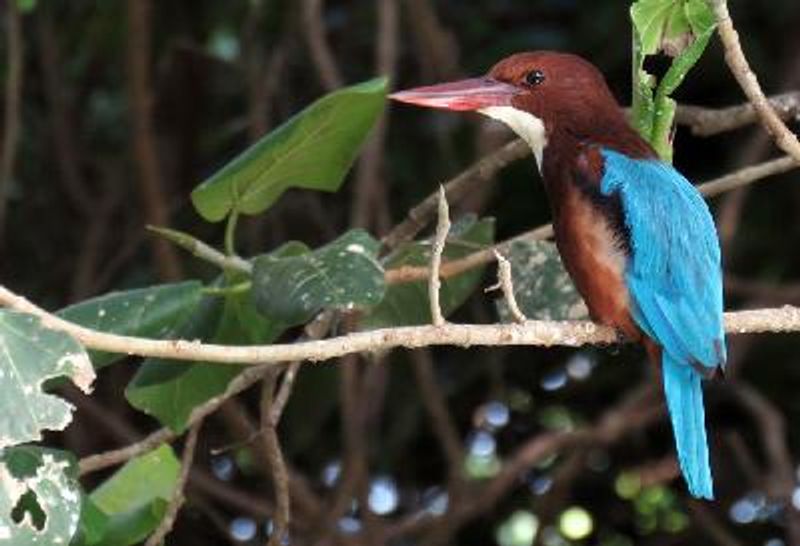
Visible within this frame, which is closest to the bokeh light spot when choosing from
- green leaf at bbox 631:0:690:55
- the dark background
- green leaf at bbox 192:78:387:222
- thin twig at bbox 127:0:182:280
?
the dark background

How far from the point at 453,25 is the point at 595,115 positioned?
5.12 ft

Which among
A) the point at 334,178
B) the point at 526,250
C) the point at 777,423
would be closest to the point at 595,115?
the point at 526,250

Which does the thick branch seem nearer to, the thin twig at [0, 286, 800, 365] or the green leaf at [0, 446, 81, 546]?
the thin twig at [0, 286, 800, 365]

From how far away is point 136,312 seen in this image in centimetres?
240

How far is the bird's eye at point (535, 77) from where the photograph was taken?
2752 mm

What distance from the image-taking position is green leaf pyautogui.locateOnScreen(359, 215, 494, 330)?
8.95 ft

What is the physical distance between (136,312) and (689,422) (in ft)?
2.28

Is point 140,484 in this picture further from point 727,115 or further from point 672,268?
point 727,115

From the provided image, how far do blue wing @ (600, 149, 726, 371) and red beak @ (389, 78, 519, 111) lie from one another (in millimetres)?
206

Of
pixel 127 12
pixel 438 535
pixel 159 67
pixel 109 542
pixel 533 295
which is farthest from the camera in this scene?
pixel 159 67

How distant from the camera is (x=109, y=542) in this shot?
244 centimetres

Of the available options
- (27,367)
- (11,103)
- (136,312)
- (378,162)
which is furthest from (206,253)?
(11,103)

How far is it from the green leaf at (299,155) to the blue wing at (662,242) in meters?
0.34

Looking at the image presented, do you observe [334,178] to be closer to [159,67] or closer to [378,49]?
[378,49]
